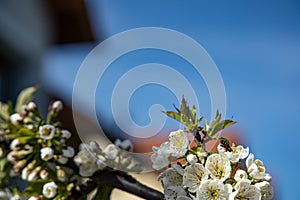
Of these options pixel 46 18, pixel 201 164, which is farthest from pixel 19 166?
pixel 46 18

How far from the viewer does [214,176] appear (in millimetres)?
563

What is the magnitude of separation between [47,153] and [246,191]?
35 centimetres

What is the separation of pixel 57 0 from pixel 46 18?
1.62 ft

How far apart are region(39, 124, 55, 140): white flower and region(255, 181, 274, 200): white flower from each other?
0.36m

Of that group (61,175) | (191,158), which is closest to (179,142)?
(191,158)

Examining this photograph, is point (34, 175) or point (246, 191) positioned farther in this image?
point (34, 175)

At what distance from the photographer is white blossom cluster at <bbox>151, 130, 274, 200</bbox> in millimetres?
550

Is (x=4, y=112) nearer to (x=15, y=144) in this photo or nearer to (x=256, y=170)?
(x=15, y=144)

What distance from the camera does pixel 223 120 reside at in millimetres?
634

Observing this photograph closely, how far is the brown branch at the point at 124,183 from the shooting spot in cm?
65

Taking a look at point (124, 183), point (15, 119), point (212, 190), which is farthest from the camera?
point (15, 119)

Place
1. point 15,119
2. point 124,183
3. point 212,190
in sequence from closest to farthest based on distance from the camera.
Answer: point 212,190, point 124,183, point 15,119

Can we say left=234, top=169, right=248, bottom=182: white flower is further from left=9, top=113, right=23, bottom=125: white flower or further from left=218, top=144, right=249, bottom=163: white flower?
left=9, top=113, right=23, bottom=125: white flower

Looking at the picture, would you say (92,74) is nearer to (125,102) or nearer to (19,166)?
(125,102)
